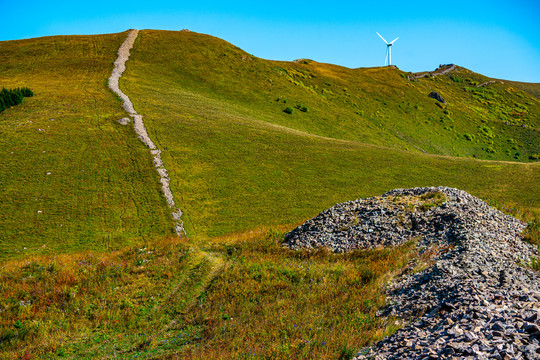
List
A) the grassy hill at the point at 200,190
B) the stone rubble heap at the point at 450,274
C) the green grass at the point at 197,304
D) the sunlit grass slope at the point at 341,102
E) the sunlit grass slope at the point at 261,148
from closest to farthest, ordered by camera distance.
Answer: the stone rubble heap at the point at 450,274, the green grass at the point at 197,304, the grassy hill at the point at 200,190, the sunlit grass slope at the point at 261,148, the sunlit grass slope at the point at 341,102

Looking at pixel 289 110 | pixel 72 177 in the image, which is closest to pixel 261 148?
pixel 72 177

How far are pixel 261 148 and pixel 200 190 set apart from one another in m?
12.7

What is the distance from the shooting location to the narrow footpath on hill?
2973 centimetres

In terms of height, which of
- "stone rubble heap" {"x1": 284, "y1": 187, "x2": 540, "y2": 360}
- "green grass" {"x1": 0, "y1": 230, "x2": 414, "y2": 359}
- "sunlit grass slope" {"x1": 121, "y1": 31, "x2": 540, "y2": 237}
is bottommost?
"green grass" {"x1": 0, "y1": 230, "x2": 414, "y2": 359}

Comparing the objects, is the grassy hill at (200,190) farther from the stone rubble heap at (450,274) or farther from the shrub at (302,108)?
the stone rubble heap at (450,274)

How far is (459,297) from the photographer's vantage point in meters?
10.2

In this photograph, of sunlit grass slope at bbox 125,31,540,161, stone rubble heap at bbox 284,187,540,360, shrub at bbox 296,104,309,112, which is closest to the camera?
stone rubble heap at bbox 284,187,540,360

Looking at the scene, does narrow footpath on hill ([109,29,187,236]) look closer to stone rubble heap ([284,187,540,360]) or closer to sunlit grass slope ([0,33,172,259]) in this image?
sunlit grass slope ([0,33,172,259])

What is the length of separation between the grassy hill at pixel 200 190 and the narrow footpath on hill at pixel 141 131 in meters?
0.79

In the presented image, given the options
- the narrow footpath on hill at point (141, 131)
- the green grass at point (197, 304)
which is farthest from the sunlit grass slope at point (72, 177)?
the green grass at point (197, 304)

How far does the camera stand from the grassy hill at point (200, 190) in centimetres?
1130

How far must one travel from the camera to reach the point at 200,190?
34125 millimetres

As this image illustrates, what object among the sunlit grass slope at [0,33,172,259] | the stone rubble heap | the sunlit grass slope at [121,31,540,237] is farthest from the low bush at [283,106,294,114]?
the stone rubble heap

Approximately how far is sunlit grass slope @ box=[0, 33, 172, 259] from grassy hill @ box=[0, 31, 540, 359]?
0.19 meters
